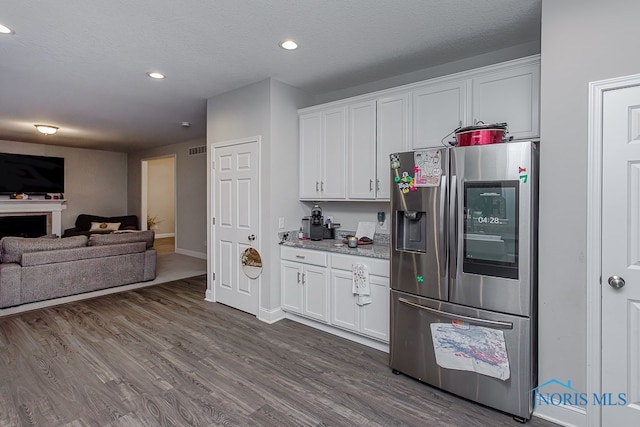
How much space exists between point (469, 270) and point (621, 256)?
78 cm

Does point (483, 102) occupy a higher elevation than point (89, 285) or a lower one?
higher

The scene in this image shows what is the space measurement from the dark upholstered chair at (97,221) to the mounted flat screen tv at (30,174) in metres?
0.84

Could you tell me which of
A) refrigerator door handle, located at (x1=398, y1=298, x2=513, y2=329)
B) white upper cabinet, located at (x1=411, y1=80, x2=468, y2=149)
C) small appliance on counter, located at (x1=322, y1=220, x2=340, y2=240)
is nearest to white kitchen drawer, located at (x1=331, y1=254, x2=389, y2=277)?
refrigerator door handle, located at (x1=398, y1=298, x2=513, y2=329)

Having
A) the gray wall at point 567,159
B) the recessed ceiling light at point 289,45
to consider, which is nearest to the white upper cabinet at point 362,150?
the recessed ceiling light at point 289,45

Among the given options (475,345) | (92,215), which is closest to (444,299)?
(475,345)

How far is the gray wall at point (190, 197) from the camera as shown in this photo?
7.22 metres

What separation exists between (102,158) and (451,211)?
31.0ft

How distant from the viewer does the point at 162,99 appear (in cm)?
430

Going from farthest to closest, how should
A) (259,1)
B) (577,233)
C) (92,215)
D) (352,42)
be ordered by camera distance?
(92,215)
(352,42)
(259,1)
(577,233)

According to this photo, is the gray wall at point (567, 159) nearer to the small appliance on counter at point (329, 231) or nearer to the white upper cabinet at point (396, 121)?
the white upper cabinet at point (396, 121)

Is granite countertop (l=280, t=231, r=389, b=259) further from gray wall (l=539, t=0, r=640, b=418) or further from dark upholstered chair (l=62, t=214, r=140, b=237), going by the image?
dark upholstered chair (l=62, t=214, r=140, b=237)

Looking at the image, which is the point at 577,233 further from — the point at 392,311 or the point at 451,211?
the point at 392,311

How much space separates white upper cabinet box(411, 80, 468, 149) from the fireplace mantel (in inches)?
336

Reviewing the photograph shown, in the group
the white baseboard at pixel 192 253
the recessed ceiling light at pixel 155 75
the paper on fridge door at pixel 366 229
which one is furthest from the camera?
the white baseboard at pixel 192 253
